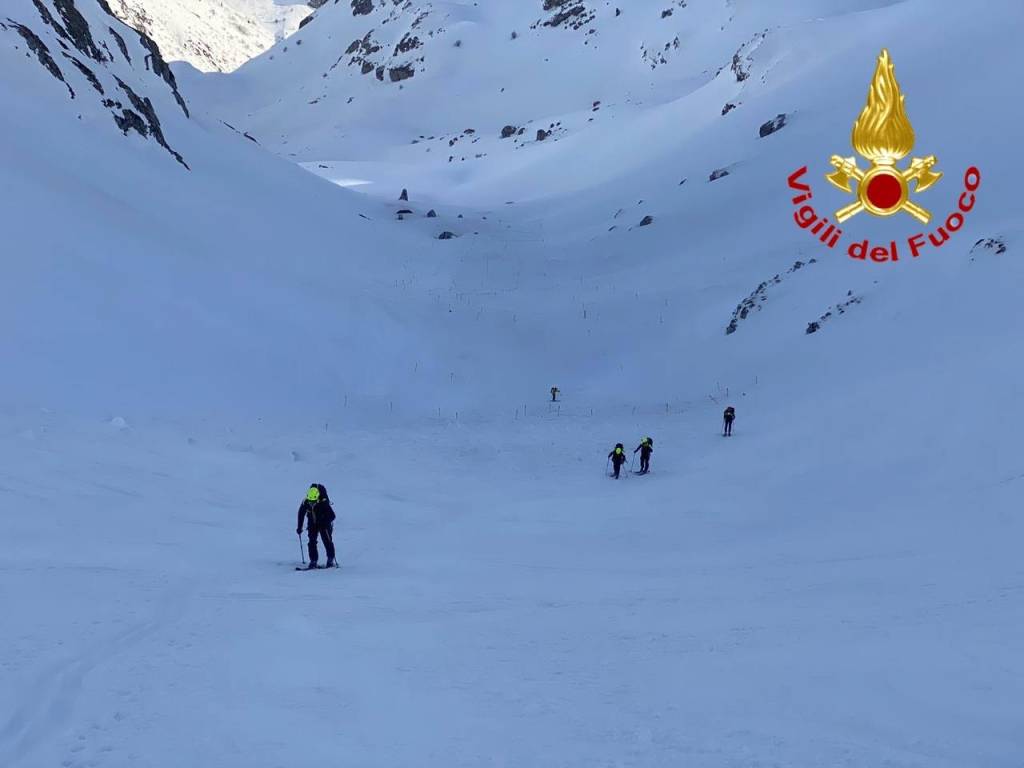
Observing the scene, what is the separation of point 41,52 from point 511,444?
24324mm

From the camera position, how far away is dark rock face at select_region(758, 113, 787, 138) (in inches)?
1898

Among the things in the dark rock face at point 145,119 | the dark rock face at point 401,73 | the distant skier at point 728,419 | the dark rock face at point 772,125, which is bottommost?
the distant skier at point 728,419

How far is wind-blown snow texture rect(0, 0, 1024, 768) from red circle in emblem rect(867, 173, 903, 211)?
2.30 metres

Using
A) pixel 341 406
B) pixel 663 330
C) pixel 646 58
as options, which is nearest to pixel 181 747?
pixel 341 406

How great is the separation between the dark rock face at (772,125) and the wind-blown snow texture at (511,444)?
61 centimetres

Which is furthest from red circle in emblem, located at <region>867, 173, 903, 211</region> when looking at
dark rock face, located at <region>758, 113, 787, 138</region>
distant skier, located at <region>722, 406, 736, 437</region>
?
dark rock face, located at <region>758, 113, 787, 138</region>

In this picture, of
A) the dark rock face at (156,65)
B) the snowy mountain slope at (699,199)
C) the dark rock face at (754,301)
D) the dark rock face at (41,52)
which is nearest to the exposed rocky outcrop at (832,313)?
the snowy mountain slope at (699,199)

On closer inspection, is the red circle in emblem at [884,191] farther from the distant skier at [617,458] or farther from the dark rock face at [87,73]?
the dark rock face at [87,73]

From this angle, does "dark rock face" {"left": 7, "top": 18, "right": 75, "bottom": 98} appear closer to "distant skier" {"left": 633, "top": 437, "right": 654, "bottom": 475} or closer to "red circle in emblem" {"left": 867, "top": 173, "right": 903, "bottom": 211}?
"distant skier" {"left": 633, "top": 437, "right": 654, "bottom": 475}

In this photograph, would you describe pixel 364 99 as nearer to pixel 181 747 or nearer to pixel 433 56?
pixel 433 56

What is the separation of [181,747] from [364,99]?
135 meters

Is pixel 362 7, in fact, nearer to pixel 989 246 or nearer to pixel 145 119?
pixel 145 119

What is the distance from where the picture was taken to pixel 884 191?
27922 millimetres

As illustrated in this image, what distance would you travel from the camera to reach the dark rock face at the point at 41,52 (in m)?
31.8
